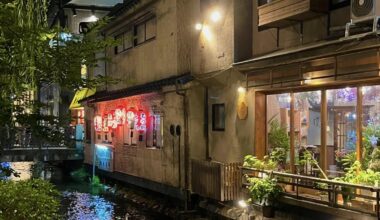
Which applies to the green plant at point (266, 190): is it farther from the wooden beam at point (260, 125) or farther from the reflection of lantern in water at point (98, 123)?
the reflection of lantern in water at point (98, 123)

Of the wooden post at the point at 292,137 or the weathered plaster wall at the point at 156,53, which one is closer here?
the wooden post at the point at 292,137

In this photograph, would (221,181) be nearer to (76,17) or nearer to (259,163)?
(259,163)

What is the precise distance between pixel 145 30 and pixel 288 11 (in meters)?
13.7

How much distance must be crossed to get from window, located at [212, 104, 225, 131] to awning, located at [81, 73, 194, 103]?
1732 millimetres

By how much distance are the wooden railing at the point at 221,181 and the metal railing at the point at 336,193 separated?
136cm

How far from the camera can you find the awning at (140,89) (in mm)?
20875

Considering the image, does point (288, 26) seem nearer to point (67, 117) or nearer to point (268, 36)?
point (268, 36)

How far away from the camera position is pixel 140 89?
2514 centimetres

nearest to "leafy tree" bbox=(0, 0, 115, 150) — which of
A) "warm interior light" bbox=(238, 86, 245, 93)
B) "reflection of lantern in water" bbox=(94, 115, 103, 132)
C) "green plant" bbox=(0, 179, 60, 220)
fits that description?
"green plant" bbox=(0, 179, 60, 220)

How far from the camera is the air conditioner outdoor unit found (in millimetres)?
11586

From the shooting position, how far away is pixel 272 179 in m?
14.4

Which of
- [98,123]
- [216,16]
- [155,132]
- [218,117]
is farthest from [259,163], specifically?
[98,123]

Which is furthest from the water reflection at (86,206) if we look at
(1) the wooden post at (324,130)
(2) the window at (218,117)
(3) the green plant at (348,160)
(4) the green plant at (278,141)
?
(3) the green plant at (348,160)

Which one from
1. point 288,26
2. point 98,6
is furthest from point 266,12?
point 98,6
